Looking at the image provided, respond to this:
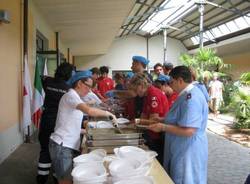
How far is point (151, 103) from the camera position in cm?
261

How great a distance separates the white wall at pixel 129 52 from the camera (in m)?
19.7

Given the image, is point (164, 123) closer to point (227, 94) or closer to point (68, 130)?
point (68, 130)

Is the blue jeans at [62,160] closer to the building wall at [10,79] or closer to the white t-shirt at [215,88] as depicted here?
the building wall at [10,79]

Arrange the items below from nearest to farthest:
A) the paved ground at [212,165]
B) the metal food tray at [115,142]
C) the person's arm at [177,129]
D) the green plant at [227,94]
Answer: the person's arm at [177,129] → the metal food tray at [115,142] → the paved ground at [212,165] → the green plant at [227,94]

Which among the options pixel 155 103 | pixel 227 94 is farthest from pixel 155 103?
pixel 227 94

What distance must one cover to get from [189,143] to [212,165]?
119 inches

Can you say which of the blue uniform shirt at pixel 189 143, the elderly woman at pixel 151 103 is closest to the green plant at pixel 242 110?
the elderly woman at pixel 151 103

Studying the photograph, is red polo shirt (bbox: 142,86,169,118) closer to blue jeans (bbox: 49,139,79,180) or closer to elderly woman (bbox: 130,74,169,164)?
elderly woman (bbox: 130,74,169,164)

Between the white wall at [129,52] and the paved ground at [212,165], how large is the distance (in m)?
13.8

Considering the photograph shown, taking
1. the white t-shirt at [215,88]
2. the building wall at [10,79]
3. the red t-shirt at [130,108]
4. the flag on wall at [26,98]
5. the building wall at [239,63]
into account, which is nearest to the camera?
the red t-shirt at [130,108]

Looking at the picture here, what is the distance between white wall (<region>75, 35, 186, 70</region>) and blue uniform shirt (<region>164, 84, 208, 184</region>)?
1742cm

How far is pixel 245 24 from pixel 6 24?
10.2 m

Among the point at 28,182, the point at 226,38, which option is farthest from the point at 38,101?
the point at 226,38

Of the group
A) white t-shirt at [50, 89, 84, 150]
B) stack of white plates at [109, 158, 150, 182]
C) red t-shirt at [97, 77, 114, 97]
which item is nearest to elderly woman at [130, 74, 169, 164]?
white t-shirt at [50, 89, 84, 150]
